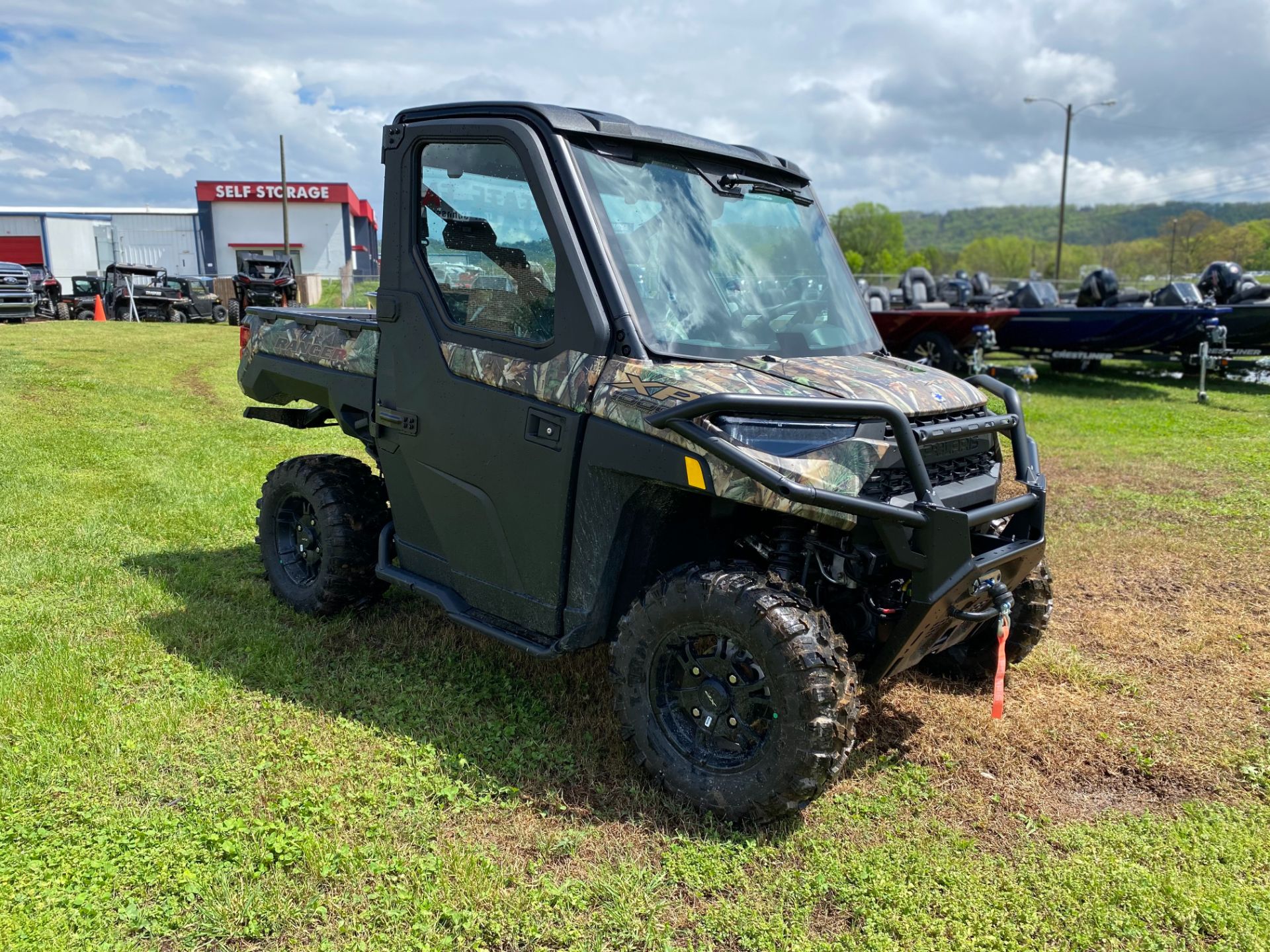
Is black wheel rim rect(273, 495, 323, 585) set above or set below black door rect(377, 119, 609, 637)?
below

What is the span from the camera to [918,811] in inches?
137

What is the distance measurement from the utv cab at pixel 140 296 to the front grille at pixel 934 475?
28.8 m

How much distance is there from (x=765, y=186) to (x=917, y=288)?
1640 cm

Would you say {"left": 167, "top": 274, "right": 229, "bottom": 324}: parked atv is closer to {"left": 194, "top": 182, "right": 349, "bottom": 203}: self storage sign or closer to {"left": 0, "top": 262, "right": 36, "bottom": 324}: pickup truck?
{"left": 0, "top": 262, "right": 36, "bottom": 324}: pickup truck

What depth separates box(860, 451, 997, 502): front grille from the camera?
3236mm

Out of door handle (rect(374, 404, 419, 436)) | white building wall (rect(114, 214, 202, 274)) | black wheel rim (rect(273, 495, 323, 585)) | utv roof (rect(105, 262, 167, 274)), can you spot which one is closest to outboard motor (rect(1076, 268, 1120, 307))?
black wheel rim (rect(273, 495, 323, 585))

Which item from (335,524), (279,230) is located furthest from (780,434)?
(279,230)

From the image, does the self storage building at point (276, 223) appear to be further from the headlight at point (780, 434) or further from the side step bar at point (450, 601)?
the headlight at point (780, 434)

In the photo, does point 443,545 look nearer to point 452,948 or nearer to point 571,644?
point 571,644

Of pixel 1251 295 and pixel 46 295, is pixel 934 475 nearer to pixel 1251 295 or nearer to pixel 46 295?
pixel 1251 295

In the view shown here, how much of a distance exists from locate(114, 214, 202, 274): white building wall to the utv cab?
93.7ft

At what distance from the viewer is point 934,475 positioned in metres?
3.42

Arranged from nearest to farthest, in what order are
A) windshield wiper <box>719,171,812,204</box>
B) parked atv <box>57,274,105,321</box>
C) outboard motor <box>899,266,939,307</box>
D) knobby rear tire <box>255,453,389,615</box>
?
windshield wiper <box>719,171,812,204</box>
knobby rear tire <box>255,453,389,615</box>
outboard motor <box>899,266,939,307</box>
parked atv <box>57,274,105,321</box>

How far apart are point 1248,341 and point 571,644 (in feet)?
50.2
